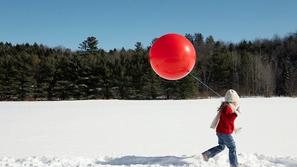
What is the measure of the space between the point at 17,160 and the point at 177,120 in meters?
9.95

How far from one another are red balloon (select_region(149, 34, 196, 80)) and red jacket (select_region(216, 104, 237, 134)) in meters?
0.94

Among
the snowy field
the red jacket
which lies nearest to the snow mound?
the snowy field

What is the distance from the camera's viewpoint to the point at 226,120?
7.17 metres

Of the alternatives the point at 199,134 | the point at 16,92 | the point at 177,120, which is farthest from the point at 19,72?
the point at 199,134

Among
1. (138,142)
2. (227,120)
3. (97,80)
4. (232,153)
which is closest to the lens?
(232,153)

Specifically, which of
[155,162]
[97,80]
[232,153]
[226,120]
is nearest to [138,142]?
[155,162]

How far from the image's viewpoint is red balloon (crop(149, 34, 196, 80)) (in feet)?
23.0

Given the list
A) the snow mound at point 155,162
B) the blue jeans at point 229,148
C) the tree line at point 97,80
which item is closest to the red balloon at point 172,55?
the blue jeans at point 229,148

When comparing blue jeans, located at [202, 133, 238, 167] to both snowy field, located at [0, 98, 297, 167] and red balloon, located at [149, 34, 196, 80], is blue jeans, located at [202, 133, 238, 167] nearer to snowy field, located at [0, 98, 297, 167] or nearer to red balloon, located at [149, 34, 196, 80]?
snowy field, located at [0, 98, 297, 167]

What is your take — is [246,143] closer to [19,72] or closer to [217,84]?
[19,72]

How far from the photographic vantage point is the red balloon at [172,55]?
702 centimetres

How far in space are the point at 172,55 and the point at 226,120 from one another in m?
1.45

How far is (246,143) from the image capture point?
10.9 metres

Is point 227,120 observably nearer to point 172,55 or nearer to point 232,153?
point 232,153
